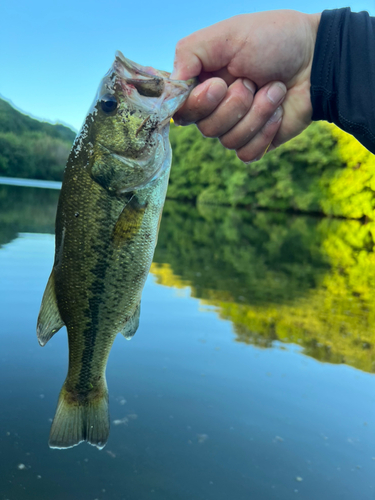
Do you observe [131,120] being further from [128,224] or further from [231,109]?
[231,109]

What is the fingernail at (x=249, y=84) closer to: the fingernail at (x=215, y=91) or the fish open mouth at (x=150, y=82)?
the fingernail at (x=215, y=91)

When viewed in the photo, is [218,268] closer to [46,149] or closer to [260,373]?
[260,373]

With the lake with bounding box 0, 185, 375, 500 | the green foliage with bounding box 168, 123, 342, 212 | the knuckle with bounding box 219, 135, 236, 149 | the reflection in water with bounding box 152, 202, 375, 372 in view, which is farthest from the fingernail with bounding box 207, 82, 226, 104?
the green foliage with bounding box 168, 123, 342, 212

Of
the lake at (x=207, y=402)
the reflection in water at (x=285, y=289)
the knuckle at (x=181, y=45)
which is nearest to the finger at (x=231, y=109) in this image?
the knuckle at (x=181, y=45)

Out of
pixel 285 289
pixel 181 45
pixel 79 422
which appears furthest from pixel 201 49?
pixel 285 289

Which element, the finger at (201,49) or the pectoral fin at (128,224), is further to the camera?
the finger at (201,49)

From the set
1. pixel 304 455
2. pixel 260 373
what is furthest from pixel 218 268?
pixel 304 455
